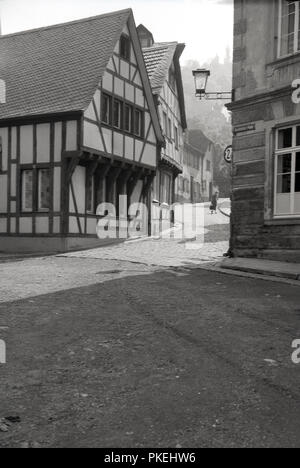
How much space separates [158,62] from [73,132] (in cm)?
979

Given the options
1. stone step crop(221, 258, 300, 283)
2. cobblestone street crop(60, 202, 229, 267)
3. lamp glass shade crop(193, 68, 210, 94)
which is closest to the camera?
stone step crop(221, 258, 300, 283)

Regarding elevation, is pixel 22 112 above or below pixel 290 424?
above

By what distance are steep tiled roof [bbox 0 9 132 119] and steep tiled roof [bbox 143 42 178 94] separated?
3999 mm

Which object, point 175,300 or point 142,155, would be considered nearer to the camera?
point 175,300

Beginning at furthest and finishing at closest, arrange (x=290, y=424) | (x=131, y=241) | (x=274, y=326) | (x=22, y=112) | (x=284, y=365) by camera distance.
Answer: (x=131, y=241), (x=22, y=112), (x=274, y=326), (x=284, y=365), (x=290, y=424)

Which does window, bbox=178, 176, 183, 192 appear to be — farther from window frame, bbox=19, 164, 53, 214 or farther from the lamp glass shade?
the lamp glass shade

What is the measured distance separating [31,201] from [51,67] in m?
5.65

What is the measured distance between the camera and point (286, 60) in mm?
12375

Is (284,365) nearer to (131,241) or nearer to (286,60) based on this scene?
(286,60)

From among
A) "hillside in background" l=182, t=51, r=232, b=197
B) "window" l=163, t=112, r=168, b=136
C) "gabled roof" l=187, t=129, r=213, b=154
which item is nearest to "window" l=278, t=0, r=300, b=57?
"window" l=163, t=112, r=168, b=136

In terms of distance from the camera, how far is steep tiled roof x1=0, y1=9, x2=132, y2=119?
1881cm
